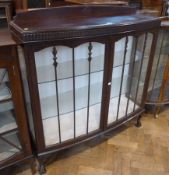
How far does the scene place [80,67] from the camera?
1.23 meters

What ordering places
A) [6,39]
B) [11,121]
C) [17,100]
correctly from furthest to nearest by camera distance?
[11,121], [17,100], [6,39]

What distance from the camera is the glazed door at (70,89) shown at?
3.69 feet

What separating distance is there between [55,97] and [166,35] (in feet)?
3.53

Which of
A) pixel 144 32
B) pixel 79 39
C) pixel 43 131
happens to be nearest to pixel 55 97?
pixel 43 131

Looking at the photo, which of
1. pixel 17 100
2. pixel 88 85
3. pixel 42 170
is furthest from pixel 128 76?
pixel 42 170

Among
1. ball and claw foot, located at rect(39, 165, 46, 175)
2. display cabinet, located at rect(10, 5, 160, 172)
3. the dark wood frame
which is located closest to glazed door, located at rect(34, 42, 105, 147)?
display cabinet, located at rect(10, 5, 160, 172)

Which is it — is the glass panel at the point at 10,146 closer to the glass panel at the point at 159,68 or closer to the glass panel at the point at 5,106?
the glass panel at the point at 5,106

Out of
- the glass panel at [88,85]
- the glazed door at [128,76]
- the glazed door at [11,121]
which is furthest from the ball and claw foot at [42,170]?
the glazed door at [128,76]

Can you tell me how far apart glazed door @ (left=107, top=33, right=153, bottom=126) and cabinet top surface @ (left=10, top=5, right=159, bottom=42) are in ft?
0.48

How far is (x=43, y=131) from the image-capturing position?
4.16 ft

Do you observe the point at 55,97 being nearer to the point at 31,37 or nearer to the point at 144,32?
the point at 31,37

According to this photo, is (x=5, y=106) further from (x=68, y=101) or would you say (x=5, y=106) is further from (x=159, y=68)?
(x=159, y=68)

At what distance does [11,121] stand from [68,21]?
26.8 inches

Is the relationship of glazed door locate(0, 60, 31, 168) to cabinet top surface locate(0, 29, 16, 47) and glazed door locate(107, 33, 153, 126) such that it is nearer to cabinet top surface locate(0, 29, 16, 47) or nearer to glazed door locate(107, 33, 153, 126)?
cabinet top surface locate(0, 29, 16, 47)
